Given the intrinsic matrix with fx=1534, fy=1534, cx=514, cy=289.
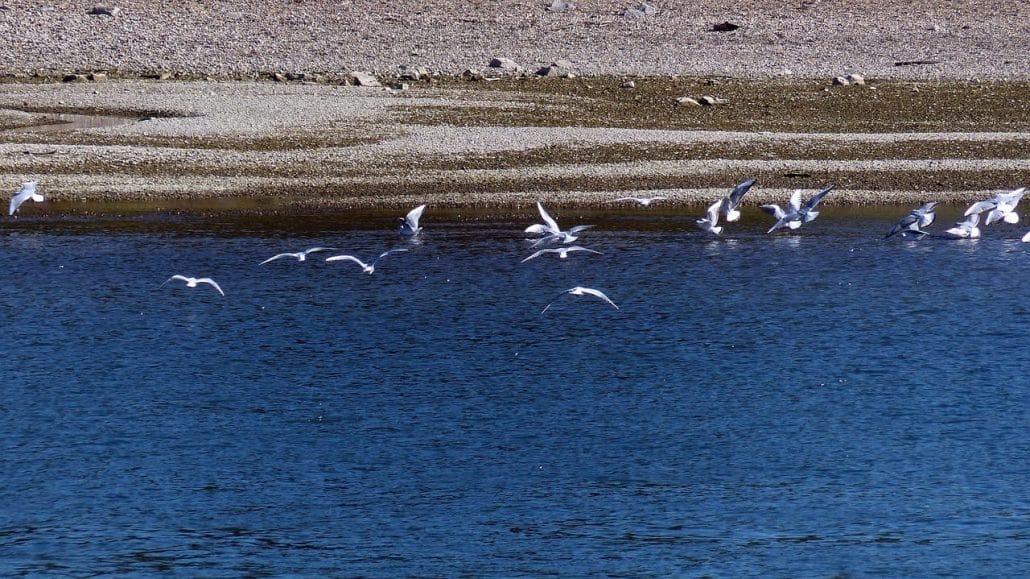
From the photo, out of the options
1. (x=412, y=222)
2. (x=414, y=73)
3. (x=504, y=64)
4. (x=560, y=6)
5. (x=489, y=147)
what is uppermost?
(x=560, y=6)

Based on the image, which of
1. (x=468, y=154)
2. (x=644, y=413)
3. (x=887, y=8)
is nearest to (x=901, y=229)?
(x=644, y=413)

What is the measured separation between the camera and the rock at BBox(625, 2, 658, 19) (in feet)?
149

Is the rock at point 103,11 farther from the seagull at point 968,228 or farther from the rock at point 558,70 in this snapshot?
the seagull at point 968,228

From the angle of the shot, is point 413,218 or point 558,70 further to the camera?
point 558,70

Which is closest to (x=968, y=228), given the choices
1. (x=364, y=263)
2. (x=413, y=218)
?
(x=413, y=218)

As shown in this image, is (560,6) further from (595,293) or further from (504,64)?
(595,293)

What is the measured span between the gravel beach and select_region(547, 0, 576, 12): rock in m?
0.12

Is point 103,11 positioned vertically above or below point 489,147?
above

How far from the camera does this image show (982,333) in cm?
1761

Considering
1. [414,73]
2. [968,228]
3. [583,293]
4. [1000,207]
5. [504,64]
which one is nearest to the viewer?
[583,293]

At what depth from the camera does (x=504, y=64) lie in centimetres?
3906

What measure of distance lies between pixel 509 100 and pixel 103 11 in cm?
1793

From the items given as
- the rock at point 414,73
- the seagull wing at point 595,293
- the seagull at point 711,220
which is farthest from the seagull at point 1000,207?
the rock at point 414,73

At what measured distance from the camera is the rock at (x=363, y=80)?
3703cm
